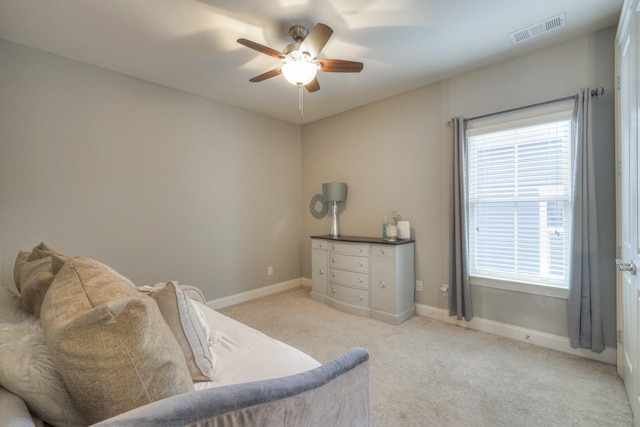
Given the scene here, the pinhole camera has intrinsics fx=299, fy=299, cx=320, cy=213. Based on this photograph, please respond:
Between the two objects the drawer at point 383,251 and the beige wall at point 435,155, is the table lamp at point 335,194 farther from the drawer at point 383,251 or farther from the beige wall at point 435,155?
the drawer at point 383,251

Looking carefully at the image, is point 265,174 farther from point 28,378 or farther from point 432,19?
point 28,378

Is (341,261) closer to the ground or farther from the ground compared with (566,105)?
closer to the ground

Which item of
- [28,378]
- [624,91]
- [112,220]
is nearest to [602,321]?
[624,91]

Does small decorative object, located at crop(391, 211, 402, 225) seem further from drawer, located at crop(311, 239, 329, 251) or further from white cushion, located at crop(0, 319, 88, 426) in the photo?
white cushion, located at crop(0, 319, 88, 426)

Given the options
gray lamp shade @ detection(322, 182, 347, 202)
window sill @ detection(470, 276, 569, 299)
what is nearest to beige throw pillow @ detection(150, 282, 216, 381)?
window sill @ detection(470, 276, 569, 299)

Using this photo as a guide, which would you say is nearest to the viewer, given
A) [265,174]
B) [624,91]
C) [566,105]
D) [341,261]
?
[624,91]

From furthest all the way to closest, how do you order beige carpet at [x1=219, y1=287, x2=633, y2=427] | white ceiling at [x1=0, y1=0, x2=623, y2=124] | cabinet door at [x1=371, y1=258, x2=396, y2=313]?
cabinet door at [x1=371, y1=258, x2=396, y2=313] < white ceiling at [x1=0, y1=0, x2=623, y2=124] < beige carpet at [x1=219, y1=287, x2=633, y2=427]

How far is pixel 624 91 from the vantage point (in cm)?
195

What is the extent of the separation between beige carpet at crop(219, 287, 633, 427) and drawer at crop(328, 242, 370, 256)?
758 mm

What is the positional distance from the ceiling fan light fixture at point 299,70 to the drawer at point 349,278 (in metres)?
2.20

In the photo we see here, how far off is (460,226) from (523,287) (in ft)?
2.49

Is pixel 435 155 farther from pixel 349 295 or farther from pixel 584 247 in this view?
pixel 349 295

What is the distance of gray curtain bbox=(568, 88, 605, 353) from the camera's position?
230 centimetres

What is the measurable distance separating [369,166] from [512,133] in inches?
63.5
